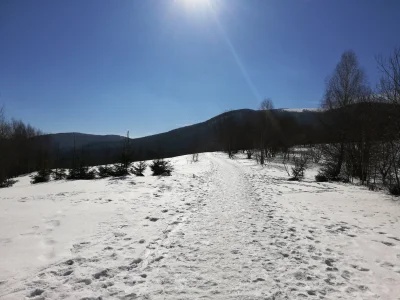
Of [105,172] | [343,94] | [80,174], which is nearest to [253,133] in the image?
[343,94]

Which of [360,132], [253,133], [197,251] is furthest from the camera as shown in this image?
[253,133]

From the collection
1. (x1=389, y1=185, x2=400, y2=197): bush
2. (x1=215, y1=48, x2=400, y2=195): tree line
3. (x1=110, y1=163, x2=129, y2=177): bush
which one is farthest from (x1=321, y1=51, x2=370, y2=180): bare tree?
(x1=110, y1=163, x2=129, y2=177): bush

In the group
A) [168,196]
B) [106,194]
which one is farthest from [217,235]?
[106,194]

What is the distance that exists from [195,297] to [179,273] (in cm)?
63

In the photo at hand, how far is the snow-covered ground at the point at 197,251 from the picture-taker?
304cm

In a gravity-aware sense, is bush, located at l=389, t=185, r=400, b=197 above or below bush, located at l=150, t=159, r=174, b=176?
below

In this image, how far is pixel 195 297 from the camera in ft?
9.30

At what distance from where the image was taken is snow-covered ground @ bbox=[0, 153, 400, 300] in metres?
3.04

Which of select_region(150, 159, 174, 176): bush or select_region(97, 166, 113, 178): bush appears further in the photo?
select_region(97, 166, 113, 178): bush

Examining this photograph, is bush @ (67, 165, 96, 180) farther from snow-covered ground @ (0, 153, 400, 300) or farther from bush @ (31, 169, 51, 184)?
snow-covered ground @ (0, 153, 400, 300)

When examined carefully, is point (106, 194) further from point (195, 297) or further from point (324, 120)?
point (324, 120)

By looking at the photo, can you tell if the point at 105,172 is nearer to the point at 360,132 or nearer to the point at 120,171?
the point at 120,171

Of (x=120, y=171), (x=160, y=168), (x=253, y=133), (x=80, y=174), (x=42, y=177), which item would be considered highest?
(x=253, y=133)

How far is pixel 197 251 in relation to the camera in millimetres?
4168
